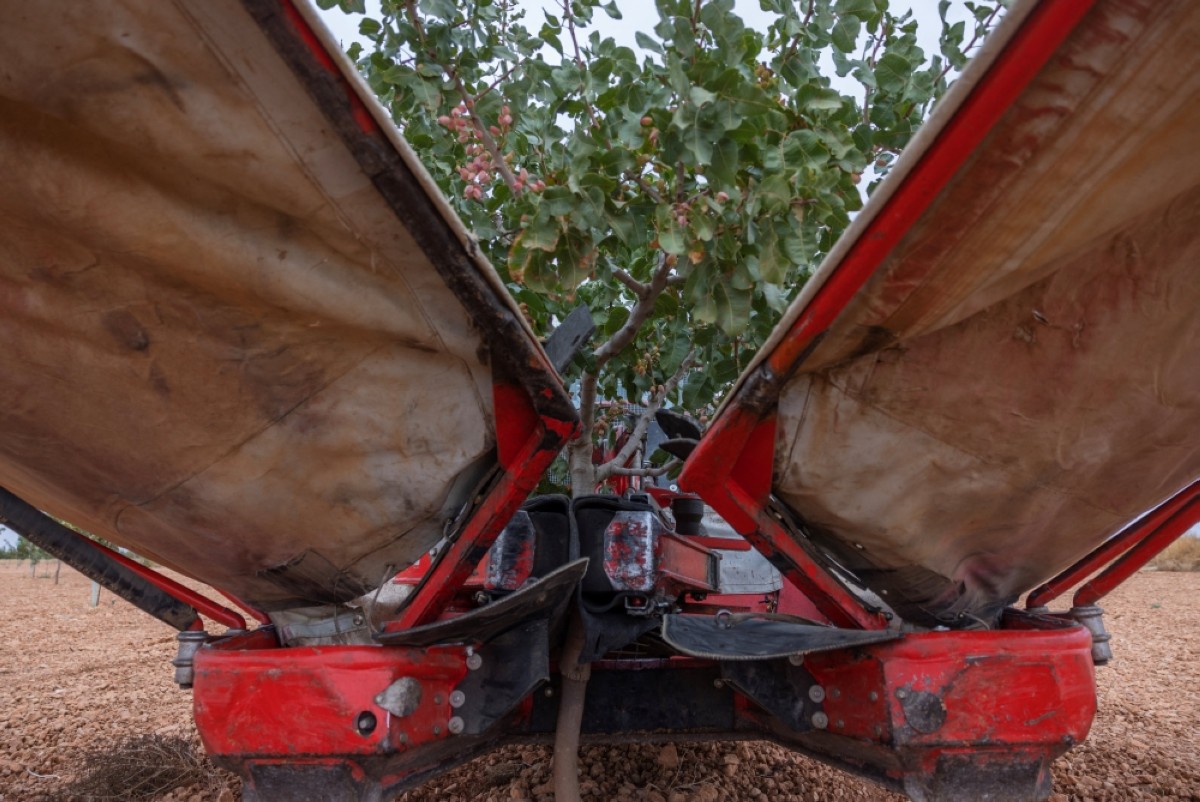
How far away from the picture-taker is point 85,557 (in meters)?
1.99

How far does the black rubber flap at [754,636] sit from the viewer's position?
1.77m

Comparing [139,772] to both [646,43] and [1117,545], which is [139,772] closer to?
[646,43]

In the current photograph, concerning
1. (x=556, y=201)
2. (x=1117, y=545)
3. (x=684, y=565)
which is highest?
(x=556, y=201)

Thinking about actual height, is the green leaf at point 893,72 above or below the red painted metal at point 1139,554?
above

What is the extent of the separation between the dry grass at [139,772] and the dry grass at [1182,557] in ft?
52.4

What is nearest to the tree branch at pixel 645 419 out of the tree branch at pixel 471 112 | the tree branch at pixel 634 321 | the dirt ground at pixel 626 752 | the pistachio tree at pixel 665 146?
the pistachio tree at pixel 665 146

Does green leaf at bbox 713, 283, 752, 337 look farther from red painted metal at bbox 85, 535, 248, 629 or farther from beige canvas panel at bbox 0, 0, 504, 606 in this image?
red painted metal at bbox 85, 535, 248, 629

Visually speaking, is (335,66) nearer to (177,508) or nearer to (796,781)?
(177,508)

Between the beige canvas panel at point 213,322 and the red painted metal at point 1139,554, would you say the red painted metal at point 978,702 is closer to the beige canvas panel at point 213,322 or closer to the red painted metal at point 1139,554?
the red painted metal at point 1139,554

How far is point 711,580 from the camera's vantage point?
8.61 feet

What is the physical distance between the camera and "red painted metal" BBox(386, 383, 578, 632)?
1791mm

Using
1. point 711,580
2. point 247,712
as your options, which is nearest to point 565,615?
point 711,580

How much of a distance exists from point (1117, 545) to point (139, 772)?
3371mm

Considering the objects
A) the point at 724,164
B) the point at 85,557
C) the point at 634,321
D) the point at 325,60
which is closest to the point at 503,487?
the point at 325,60
